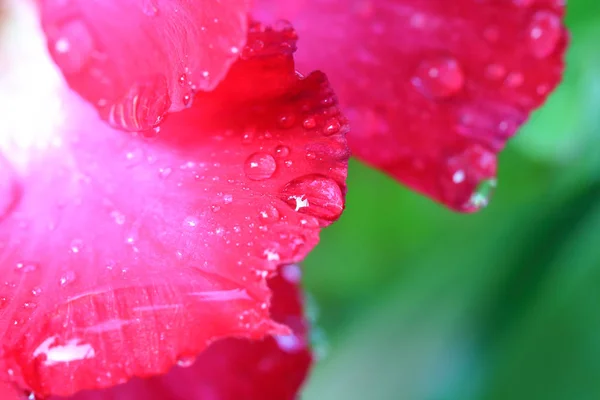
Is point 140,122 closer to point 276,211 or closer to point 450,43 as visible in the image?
point 276,211

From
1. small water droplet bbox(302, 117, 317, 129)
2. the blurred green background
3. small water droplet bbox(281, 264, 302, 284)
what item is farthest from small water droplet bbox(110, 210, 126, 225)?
the blurred green background

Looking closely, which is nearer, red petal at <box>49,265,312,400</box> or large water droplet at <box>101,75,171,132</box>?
large water droplet at <box>101,75,171,132</box>

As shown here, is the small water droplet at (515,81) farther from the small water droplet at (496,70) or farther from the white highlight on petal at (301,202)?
the white highlight on petal at (301,202)

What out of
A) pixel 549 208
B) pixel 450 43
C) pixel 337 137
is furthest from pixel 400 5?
pixel 549 208

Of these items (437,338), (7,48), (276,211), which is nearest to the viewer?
(276,211)

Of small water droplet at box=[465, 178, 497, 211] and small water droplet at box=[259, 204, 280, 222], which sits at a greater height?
small water droplet at box=[259, 204, 280, 222]

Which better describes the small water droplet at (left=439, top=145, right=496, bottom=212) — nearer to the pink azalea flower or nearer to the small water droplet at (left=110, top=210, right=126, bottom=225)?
the pink azalea flower

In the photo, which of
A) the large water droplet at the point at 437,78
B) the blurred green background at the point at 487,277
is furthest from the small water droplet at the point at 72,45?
the blurred green background at the point at 487,277

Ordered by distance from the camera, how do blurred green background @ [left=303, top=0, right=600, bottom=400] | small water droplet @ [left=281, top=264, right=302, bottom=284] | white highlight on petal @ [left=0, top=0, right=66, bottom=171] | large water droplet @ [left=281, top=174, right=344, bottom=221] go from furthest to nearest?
blurred green background @ [left=303, top=0, right=600, bottom=400] → small water droplet @ [left=281, top=264, right=302, bottom=284] → white highlight on petal @ [left=0, top=0, right=66, bottom=171] → large water droplet @ [left=281, top=174, right=344, bottom=221]
